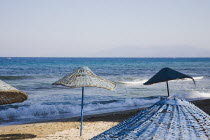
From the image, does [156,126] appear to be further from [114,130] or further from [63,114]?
[63,114]

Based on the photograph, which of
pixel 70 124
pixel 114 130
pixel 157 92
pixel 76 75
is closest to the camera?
pixel 114 130

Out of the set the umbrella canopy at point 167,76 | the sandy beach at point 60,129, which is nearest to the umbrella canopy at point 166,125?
the sandy beach at point 60,129

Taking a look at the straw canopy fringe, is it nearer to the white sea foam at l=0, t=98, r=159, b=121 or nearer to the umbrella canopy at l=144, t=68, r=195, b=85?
the umbrella canopy at l=144, t=68, r=195, b=85

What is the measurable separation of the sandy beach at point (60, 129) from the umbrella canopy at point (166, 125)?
6.14m

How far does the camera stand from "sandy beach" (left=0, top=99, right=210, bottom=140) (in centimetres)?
813

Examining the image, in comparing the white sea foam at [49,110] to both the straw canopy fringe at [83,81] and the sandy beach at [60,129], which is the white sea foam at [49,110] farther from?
the straw canopy fringe at [83,81]

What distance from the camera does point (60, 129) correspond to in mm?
9062

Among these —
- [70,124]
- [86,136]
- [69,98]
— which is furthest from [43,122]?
[69,98]

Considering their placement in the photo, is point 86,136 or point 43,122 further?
point 43,122

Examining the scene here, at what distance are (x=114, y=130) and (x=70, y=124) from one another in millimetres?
8286

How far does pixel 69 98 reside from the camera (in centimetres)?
1603

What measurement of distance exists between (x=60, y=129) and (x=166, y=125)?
7756 millimetres

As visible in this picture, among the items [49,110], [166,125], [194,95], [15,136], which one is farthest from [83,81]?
[194,95]

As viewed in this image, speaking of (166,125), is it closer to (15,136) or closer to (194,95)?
(15,136)
